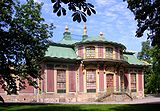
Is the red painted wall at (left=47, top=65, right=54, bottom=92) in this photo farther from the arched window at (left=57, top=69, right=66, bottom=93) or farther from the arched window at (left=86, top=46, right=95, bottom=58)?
the arched window at (left=86, top=46, right=95, bottom=58)

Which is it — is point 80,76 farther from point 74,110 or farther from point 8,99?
point 74,110

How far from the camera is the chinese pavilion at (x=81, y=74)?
1531 inches

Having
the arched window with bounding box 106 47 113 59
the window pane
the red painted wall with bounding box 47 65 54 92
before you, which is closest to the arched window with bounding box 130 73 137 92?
the arched window with bounding box 106 47 113 59

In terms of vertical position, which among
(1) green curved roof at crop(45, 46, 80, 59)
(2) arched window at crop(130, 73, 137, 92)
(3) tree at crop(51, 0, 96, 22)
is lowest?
(2) arched window at crop(130, 73, 137, 92)

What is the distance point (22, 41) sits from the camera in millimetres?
25438

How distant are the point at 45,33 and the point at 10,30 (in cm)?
535

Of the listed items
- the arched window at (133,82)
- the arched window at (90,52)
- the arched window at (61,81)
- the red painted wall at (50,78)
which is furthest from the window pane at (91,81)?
the arched window at (133,82)

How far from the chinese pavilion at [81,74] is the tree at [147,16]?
66.4 ft

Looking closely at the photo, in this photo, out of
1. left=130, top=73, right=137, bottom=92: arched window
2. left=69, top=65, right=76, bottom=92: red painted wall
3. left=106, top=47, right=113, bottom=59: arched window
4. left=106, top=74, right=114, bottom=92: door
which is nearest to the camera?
left=69, top=65, right=76, bottom=92: red painted wall

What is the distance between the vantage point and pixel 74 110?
20.5 meters

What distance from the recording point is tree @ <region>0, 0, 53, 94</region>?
73.0 ft

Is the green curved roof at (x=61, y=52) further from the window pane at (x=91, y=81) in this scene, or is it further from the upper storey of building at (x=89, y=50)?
the window pane at (x=91, y=81)

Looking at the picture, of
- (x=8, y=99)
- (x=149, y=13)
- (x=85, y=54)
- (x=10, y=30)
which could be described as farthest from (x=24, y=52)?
(x=85, y=54)

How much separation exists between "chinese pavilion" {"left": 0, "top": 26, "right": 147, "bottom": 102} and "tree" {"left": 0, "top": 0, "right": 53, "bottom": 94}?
404 inches
